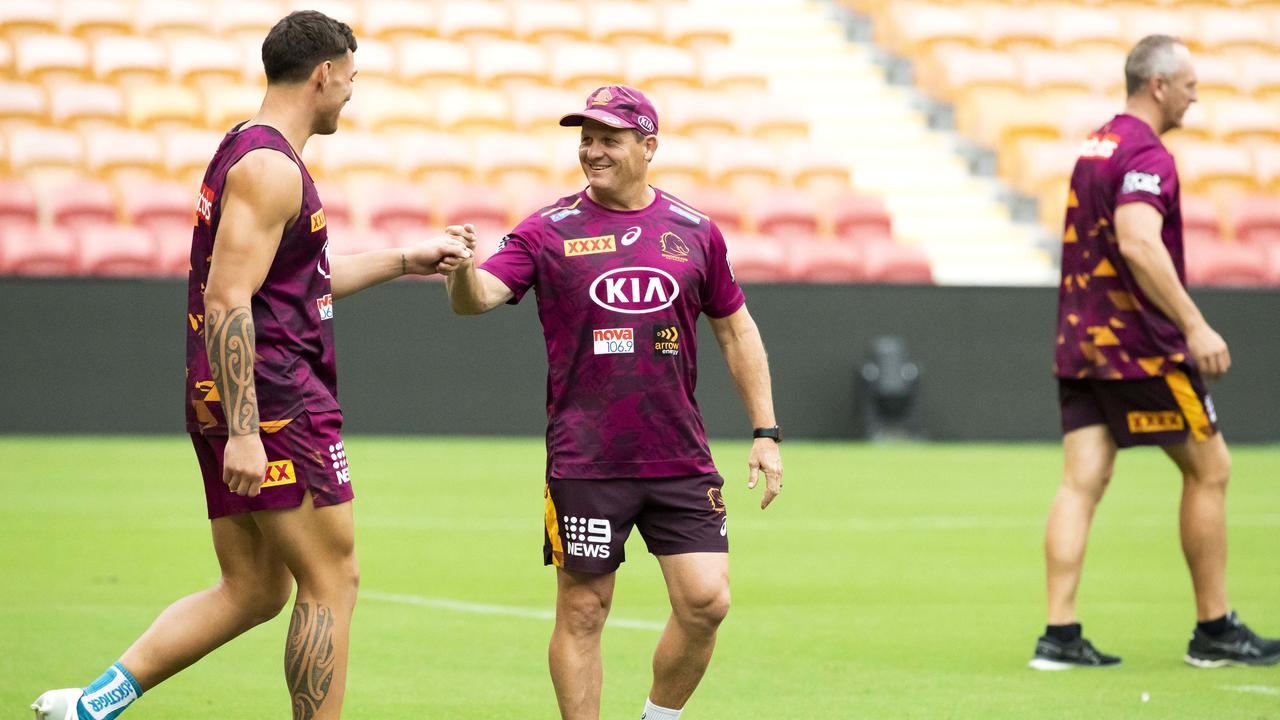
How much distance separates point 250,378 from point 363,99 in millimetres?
15130

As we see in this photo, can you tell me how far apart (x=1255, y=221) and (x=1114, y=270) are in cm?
1285

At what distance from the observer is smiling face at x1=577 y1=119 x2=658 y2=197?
543 cm

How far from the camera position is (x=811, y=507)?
12.3m

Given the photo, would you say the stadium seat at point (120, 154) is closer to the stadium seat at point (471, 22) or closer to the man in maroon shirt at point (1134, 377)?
the stadium seat at point (471, 22)

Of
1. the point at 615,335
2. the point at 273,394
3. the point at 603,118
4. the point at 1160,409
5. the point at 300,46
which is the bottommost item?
the point at 1160,409

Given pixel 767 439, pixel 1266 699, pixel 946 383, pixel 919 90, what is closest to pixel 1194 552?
pixel 1266 699

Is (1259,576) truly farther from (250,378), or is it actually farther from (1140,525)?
(250,378)

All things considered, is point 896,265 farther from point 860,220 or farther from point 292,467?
point 292,467

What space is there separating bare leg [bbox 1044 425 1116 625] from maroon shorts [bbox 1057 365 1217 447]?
0.34 ft

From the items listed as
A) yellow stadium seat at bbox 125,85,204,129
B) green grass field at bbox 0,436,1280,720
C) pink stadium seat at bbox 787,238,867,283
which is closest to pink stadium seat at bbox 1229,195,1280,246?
pink stadium seat at bbox 787,238,867,283

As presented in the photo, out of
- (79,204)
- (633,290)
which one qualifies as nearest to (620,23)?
(79,204)

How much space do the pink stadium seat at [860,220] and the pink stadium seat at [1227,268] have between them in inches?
126

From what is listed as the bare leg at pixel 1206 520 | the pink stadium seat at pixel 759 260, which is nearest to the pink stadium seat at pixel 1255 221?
the pink stadium seat at pixel 759 260

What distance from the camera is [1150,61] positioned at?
23.7ft
